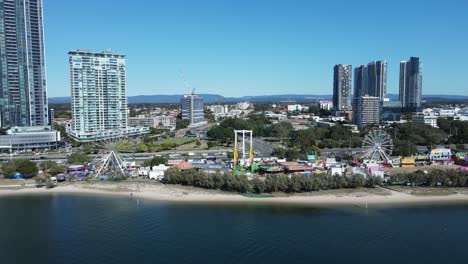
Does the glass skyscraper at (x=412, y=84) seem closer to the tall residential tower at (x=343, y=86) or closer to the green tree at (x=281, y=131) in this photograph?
the tall residential tower at (x=343, y=86)

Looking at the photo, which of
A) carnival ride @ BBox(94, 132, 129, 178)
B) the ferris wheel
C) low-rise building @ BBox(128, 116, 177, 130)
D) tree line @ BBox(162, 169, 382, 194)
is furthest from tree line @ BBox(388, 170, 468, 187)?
low-rise building @ BBox(128, 116, 177, 130)

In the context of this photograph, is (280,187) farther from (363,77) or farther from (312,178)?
(363,77)

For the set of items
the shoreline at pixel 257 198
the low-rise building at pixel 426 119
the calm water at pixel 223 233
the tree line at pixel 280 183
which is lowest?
the calm water at pixel 223 233

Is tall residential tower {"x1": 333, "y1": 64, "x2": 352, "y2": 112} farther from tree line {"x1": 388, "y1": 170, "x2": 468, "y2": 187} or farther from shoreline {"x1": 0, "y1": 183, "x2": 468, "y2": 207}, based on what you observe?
shoreline {"x1": 0, "y1": 183, "x2": 468, "y2": 207}

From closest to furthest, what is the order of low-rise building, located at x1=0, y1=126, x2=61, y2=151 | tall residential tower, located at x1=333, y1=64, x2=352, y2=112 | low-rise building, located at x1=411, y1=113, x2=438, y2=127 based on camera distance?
low-rise building, located at x1=0, y1=126, x2=61, y2=151, low-rise building, located at x1=411, y1=113, x2=438, y2=127, tall residential tower, located at x1=333, y1=64, x2=352, y2=112

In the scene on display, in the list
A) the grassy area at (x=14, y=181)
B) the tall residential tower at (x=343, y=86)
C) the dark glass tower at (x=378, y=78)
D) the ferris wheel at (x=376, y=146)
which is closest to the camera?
the grassy area at (x=14, y=181)

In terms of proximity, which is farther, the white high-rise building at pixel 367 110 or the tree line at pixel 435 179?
the white high-rise building at pixel 367 110

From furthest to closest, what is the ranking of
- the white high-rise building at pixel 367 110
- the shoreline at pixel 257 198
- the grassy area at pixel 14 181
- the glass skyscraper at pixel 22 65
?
the white high-rise building at pixel 367 110 → the glass skyscraper at pixel 22 65 → the grassy area at pixel 14 181 → the shoreline at pixel 257 198

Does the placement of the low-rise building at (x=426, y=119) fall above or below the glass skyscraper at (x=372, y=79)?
below

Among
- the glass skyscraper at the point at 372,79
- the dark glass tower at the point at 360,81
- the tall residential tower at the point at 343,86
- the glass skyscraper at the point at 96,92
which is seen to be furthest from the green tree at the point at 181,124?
the dark glass tower at the point at 360,81
